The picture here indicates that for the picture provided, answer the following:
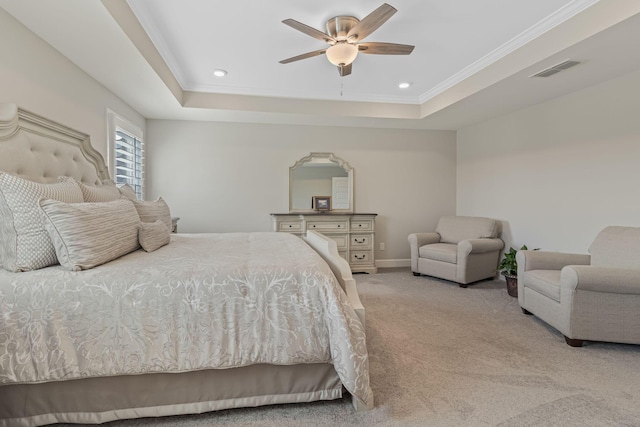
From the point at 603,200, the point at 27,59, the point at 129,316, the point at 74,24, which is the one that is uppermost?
the point at 74,24

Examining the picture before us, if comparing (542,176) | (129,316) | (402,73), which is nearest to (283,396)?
(129,316)

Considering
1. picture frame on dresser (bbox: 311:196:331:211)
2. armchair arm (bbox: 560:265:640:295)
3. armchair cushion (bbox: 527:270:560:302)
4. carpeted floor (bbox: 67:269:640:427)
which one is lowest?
carpeted floor (bbox: 67:269:640:427)

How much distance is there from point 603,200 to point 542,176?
756 mm

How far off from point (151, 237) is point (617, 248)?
12.3 ft

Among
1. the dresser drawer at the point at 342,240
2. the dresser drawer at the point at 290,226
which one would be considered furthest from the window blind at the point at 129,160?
the dresser drawer at the point at 342,240

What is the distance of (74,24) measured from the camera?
2082mm

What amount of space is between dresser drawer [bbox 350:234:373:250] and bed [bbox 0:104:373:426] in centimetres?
316

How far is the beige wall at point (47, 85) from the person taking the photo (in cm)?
199

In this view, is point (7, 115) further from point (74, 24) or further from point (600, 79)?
point (600, 79)

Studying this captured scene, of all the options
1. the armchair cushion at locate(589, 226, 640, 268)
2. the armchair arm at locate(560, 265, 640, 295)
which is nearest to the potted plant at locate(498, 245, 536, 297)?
the armchair cushion at locate(589, 226, 640, 268)

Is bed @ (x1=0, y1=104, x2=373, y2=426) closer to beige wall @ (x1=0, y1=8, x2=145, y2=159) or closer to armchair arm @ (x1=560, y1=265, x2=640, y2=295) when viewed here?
beige wall @ (x1=0, y1=8, x2=145, y2=159)

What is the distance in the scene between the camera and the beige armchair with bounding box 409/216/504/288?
3.93 meters

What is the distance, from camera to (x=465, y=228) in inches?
178

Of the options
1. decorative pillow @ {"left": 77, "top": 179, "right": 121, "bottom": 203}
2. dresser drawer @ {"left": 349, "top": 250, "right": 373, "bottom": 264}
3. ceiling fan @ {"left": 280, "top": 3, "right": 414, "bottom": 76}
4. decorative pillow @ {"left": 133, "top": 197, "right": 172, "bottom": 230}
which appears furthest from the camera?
Answer: dresser drawer @ {"left": 349, "top": 250, "right": 373, "bottom": 264}
